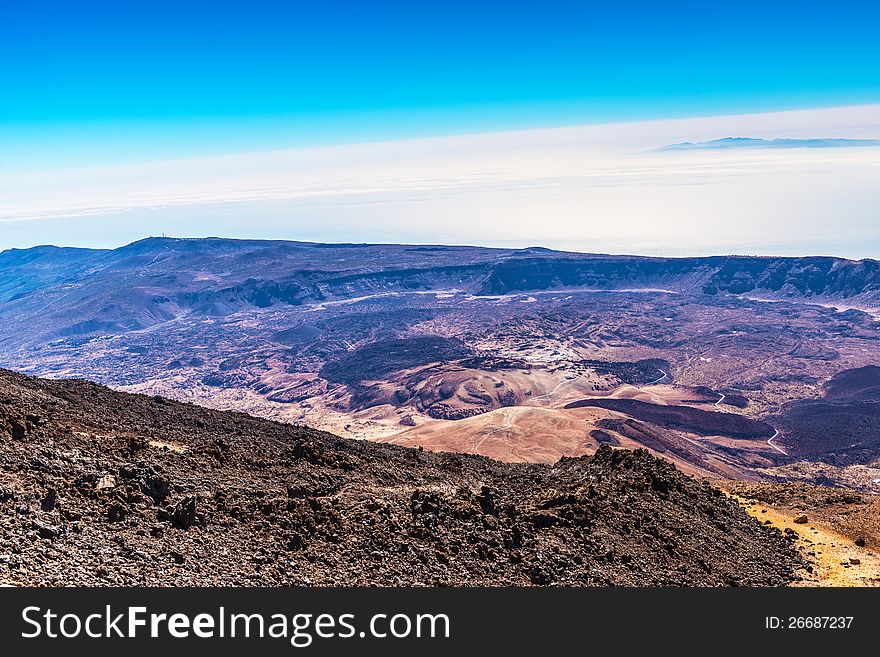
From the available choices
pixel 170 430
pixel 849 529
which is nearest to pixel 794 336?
pixel 849 529

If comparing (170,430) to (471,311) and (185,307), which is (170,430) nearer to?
(471,311)

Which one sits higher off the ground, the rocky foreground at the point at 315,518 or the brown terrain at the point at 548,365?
the rocky foreground at the point at 315,518

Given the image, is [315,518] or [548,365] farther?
[548,365]

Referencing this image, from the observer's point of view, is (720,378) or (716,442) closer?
(716,442)

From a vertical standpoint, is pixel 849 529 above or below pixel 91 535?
below

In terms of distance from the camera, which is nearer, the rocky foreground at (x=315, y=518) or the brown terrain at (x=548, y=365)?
the rocky foreground at (x=315, y=518)

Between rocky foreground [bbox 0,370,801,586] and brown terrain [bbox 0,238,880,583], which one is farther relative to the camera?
brown terrain [bbox 0,238,880,583]

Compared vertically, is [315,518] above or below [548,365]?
above

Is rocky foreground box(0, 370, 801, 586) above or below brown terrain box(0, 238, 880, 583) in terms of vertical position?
above
